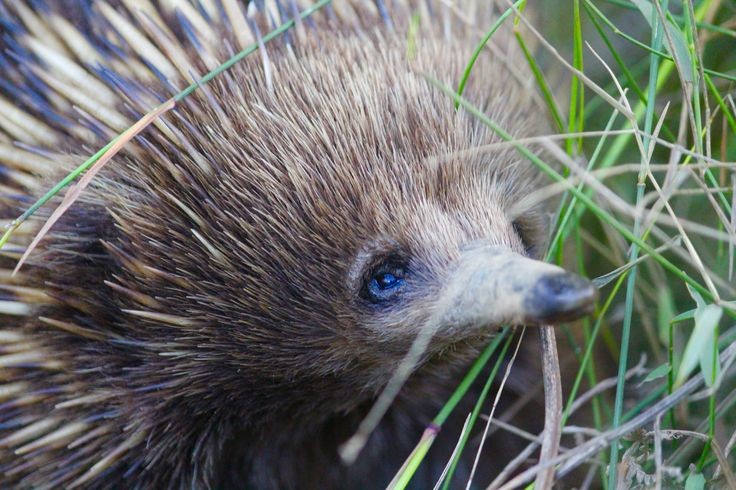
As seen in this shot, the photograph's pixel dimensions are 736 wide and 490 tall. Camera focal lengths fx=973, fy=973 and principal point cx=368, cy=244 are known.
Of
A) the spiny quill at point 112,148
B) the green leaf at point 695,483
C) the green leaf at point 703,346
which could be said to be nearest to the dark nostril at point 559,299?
the green leaf at point 703,346

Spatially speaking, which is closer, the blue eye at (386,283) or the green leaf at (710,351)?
the green leaf at (710,351)

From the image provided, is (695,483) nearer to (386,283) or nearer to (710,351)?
(710,351)

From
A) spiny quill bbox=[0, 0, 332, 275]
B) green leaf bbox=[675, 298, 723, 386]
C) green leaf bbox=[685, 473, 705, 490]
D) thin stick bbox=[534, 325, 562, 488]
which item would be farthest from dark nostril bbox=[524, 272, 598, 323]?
spiny quill bbox=[0, 0, 332, 275]

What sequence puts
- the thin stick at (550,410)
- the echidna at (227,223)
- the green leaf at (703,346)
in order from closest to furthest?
1. the green leaf at (703,346)
2. the thin stick at (550,410)
3. the echidna at (227,223)

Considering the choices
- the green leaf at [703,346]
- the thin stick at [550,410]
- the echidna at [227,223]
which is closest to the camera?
the green leaf at [703,346]

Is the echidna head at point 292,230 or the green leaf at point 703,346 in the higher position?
the echidna head at point 292,230

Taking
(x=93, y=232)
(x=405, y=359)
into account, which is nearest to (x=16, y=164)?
(x=93, y=232)

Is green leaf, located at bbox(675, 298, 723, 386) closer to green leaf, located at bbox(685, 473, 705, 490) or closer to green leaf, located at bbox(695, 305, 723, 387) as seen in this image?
green leaf, located at bbox(695, 305, 723, 387)

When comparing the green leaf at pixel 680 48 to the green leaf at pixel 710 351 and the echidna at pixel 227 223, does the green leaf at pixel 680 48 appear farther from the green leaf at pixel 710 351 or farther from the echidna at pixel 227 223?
the green leaf at pixel 710 351
